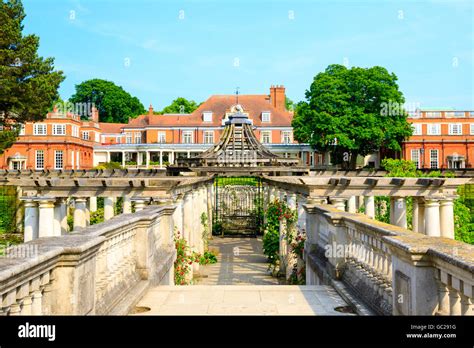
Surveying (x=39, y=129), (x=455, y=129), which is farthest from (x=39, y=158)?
(x=455, y=129)

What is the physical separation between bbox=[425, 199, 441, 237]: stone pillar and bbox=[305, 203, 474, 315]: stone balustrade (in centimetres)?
628

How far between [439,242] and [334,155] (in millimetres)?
49496

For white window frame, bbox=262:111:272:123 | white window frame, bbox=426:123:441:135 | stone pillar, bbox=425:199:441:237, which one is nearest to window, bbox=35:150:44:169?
white window frame, bbox=262:111:272:123

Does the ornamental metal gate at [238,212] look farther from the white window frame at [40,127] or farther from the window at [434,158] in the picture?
the white window frame at [40,127]

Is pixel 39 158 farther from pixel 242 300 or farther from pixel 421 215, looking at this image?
pixel 242 300

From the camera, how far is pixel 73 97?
93.9m

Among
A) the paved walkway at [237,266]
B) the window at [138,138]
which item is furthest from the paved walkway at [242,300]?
the window at [138,138]

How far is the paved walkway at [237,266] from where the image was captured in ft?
50.3

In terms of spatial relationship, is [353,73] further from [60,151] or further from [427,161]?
[60,151]

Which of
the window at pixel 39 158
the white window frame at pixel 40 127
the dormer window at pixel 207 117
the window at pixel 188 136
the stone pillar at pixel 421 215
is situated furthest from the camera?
the dormer window at pixel 207 117

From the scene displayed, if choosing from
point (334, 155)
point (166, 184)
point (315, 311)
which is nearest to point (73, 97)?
point (334, 155)

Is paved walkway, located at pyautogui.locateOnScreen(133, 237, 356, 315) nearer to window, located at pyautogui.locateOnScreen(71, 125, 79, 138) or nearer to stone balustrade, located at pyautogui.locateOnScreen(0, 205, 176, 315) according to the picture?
stone balustrade, located at pyautogui.locateOnScreen(0, 205, 176, 315)

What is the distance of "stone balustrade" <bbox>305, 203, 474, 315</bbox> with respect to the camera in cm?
383

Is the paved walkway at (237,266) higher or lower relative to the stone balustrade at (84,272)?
lower
